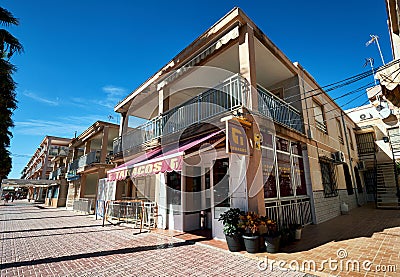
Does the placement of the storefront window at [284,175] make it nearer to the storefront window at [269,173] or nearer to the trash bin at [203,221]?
the storefront window at [269,173]

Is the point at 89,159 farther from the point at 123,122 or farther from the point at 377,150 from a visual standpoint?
the point at 377,150

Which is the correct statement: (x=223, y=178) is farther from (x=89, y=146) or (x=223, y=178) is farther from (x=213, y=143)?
(x=89, y=146)

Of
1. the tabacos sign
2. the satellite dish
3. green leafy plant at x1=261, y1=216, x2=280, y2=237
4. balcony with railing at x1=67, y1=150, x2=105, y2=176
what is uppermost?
the satellite dish

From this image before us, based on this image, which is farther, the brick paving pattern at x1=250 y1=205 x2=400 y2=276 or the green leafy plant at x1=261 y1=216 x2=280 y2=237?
the green leafy plant at x1=261 y1=216 x2=280 y2=237

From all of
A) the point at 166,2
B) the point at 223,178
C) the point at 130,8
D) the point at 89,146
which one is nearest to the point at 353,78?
the point at 223,178

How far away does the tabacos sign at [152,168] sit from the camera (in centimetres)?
650

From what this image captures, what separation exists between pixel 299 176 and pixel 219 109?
5638 millimetres

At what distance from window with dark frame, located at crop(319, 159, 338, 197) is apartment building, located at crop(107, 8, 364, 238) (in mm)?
66

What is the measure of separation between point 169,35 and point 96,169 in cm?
1562

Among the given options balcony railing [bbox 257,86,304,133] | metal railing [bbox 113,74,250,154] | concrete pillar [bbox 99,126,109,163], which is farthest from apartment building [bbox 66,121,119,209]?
balcony railing [bbox 257,86,304,133]

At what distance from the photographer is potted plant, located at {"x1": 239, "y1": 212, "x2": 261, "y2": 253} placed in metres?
5.84

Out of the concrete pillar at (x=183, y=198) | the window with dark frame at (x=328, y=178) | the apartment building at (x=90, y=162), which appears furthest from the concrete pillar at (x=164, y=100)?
the apartment building at (x=90, y=162)

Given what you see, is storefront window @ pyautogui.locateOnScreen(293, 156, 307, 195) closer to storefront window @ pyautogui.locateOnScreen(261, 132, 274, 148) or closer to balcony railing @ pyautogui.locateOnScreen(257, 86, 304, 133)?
balcony railing @ pyautogui.locateOnScreen(257, 86, 304, 133)

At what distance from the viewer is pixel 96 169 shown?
786 inches
